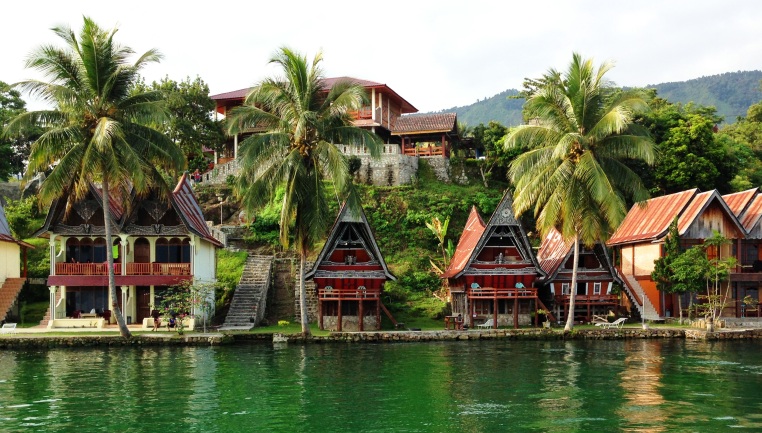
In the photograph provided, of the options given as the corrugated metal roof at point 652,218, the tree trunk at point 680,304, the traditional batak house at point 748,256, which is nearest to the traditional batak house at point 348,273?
the corrugated metal roof at point 652,218

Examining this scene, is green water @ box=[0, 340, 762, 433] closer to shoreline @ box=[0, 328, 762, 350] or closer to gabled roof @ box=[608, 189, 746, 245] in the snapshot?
shoreline @ box=[0, 328, 762, 350]

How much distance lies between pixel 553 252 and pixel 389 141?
1013 inches

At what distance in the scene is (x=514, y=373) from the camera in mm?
28531

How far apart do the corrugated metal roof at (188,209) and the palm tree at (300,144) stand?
237 inches

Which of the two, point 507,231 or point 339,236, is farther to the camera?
point 507,231

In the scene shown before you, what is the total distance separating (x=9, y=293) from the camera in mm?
46906

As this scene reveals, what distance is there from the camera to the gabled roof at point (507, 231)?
43938mm

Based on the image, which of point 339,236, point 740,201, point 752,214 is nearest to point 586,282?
point 752,214

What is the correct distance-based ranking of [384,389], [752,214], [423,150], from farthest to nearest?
[423,150], [752,214], [384,389]

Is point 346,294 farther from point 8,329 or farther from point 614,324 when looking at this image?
point 8,329

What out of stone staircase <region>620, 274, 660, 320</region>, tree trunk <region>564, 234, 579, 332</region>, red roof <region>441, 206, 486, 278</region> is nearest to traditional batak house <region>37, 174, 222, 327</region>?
red roof <region>441, 206, 486, 278</region>

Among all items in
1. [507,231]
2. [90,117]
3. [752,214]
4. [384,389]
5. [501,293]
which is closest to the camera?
[384,389]

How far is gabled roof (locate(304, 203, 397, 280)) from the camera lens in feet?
140

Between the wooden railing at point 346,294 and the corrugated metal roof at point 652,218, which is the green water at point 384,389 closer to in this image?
the wooden railing at point 346,294
